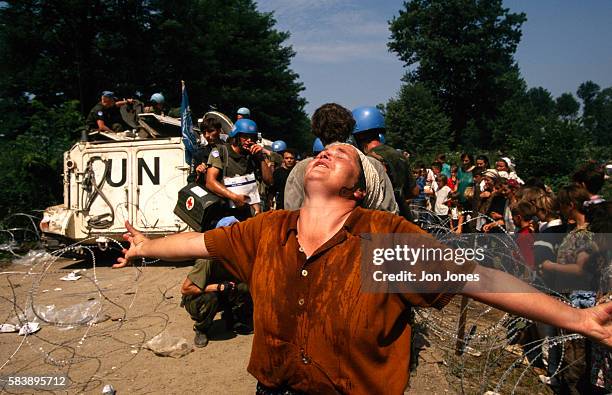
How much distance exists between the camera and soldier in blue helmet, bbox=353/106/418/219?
420 cm

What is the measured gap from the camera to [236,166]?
5.78 m

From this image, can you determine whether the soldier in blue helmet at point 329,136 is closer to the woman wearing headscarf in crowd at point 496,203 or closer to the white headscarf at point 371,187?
the white headscarf at point 371,187

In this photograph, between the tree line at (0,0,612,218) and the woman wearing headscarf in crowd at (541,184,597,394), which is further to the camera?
the tree line at (0,0,612,218)

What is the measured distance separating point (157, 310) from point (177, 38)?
67.2 ft

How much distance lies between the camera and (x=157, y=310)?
6047mm

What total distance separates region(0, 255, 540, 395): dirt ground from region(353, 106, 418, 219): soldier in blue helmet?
1651mm

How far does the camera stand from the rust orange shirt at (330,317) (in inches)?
66.7

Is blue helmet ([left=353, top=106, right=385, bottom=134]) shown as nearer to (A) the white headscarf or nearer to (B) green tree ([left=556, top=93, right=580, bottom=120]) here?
(A) the white headscarf

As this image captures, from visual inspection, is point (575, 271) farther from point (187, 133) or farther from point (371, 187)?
point (187, 133)

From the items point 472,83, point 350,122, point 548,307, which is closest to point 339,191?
point 548,307

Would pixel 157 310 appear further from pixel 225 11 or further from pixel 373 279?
pixel 225 11

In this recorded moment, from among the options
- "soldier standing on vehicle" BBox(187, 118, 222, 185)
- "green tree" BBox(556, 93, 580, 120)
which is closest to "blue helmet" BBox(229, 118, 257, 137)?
"soldier standing on vehicle" BBox(187, 118, 222, 185)

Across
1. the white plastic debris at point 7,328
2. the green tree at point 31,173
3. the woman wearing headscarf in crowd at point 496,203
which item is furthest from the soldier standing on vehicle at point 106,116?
the woman wearing headscarf in crowd at point 496,203

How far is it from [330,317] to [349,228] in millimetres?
365
